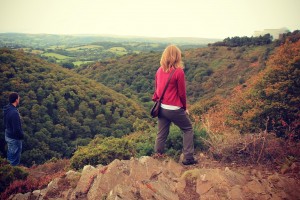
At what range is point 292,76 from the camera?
9906 mm

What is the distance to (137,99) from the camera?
50.6 m

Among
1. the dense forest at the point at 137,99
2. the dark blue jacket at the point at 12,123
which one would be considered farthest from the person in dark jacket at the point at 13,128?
the dense forest at the point at 137,99

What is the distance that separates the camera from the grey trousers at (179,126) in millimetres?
5195

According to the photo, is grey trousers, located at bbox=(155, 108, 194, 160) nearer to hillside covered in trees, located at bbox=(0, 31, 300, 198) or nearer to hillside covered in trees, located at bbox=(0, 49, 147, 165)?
hillside covered in trees, located at bbox=(0, 31, 300, 198)

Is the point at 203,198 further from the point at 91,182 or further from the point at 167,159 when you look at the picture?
the point at 91,182

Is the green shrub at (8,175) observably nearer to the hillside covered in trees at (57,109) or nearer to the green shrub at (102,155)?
the green shrub at (102,155)

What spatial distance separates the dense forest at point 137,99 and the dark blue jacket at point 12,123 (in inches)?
63.8

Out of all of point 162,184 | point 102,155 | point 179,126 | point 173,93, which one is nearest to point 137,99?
point 102,155

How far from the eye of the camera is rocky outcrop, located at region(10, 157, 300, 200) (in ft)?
13.6

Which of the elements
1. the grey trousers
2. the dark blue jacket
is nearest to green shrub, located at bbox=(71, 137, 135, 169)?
the grey trousers

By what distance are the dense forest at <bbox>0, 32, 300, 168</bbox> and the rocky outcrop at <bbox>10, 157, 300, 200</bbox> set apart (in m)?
1.43

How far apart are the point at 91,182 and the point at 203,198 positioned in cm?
210

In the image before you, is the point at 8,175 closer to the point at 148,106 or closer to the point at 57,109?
the point at 57,109

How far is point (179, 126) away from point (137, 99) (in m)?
45.4
